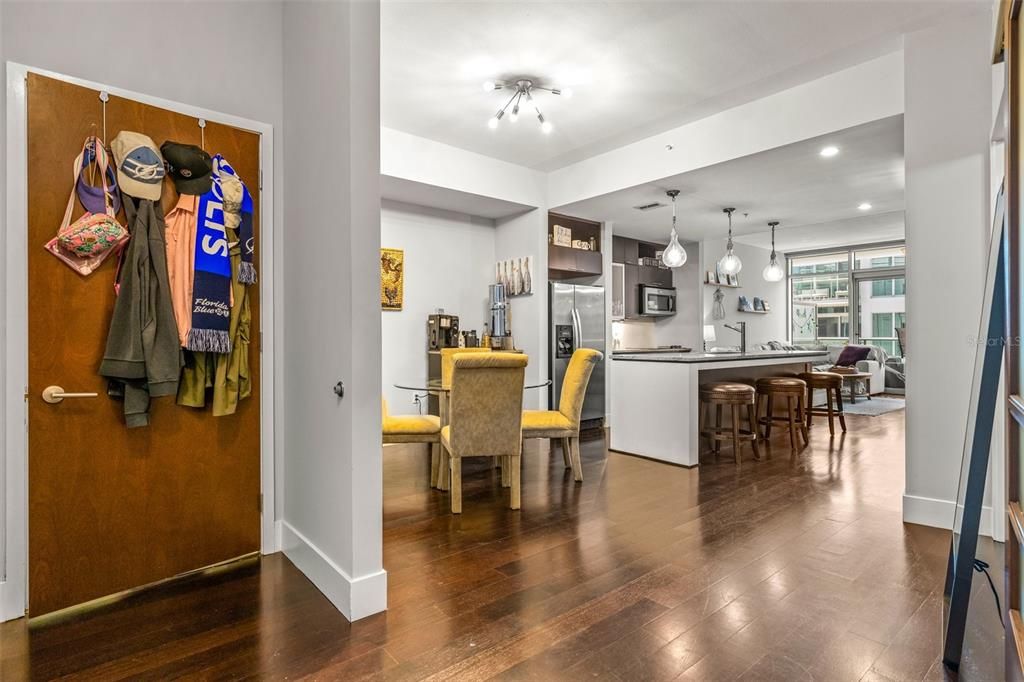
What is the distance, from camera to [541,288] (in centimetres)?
590

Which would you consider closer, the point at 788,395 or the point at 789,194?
the point at 788,395

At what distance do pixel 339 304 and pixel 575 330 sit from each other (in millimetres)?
4285

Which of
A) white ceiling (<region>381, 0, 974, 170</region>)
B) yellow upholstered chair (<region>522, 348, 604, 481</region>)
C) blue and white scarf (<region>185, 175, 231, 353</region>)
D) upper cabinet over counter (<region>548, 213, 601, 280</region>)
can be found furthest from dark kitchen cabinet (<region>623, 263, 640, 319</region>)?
blue and white scarf (<region>185, 175, 231, 353</region>)

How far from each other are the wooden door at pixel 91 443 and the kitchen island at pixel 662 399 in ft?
10.8

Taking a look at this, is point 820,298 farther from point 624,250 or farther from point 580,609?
point 580,609

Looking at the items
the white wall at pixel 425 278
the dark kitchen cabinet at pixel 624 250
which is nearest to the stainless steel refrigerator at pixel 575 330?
the white wall at pixel 425 278

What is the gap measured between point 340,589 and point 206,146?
200cm

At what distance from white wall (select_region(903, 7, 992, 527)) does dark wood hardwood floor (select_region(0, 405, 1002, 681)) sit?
0.41 m

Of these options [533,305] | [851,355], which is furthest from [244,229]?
[851,355]

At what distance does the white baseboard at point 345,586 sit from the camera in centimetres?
201

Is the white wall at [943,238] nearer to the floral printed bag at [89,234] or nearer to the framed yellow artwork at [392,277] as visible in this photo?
the floral printed bag at [89,234]

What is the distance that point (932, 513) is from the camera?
9.87 ft

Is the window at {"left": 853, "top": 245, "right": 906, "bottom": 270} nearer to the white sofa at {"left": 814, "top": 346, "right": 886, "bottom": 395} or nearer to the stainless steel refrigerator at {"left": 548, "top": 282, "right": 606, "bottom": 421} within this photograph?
the white sofa at {"left": 814, "top": 346, "right": 886, "bottom": 395}

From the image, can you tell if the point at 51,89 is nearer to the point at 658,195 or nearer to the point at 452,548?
the point at 452,548
